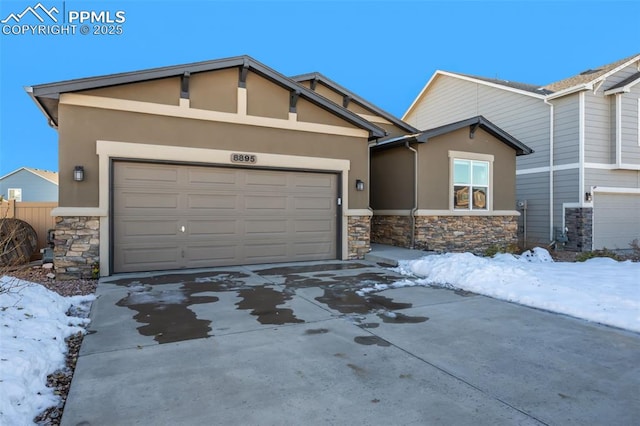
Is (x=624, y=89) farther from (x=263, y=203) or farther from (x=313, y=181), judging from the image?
(x=263, y=203)

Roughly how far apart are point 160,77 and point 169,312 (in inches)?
204

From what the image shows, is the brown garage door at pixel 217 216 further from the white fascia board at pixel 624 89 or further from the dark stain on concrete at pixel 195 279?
the white fascia board at pixel 624 89

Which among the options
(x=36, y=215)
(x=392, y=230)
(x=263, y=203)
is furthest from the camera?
(x=392, y=230)

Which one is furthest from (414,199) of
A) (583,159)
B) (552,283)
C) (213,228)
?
(583,159)

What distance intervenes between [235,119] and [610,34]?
43.0m

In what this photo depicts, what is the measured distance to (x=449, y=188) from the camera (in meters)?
12.2

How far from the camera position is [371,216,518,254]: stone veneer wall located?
11.9m

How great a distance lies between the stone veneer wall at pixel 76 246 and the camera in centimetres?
775

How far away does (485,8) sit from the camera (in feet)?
77.5

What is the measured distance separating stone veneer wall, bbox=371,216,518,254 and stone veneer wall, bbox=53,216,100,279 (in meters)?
8.33

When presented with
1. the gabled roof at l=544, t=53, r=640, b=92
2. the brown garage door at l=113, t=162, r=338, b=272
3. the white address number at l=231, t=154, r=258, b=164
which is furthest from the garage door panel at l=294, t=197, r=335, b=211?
the gabled roof at l=544, t=53, r=640, b=92

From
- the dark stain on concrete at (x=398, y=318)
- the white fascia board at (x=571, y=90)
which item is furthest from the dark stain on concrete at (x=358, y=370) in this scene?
the white fascia board at (x=571, y=90)

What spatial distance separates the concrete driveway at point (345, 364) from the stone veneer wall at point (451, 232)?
5.52 meters

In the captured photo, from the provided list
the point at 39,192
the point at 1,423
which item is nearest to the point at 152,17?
the point at 39,192
